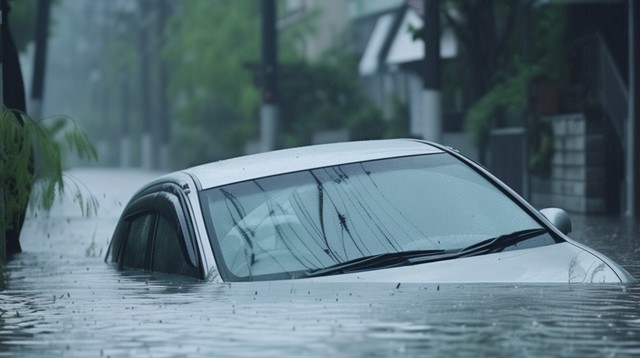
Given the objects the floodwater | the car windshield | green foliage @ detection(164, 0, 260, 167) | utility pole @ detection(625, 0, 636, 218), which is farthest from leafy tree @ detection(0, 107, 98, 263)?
green foliage @ detection(164, 0, 260, 167)

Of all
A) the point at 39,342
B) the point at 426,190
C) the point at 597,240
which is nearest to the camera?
the point at 39,342

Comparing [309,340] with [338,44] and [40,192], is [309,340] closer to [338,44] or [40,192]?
[40,192]

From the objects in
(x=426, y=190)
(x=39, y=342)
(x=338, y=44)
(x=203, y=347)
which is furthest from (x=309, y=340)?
(x=338, y=44)

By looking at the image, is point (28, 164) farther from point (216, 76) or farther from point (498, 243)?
point (216, 76)

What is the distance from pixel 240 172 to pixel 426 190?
0.93m

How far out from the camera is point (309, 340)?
6113 millimetres

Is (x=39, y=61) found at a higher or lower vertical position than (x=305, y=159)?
higher

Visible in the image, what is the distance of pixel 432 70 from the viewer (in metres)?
24.2

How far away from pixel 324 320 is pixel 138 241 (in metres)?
3.54

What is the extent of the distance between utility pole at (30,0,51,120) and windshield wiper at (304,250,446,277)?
26.8 metres

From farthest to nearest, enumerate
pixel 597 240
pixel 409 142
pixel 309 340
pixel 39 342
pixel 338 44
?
pixel 338 44 → pixel 597 240 → pixel 409 142 → pixel 39 342 → pixel 309 340

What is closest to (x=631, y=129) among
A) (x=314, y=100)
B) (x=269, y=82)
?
(x=269, y=82)

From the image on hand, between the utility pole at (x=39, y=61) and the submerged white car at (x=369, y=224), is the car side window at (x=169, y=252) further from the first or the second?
the utility pole at (x=39, y=61)

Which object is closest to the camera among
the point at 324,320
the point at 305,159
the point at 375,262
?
the point at 324,320
